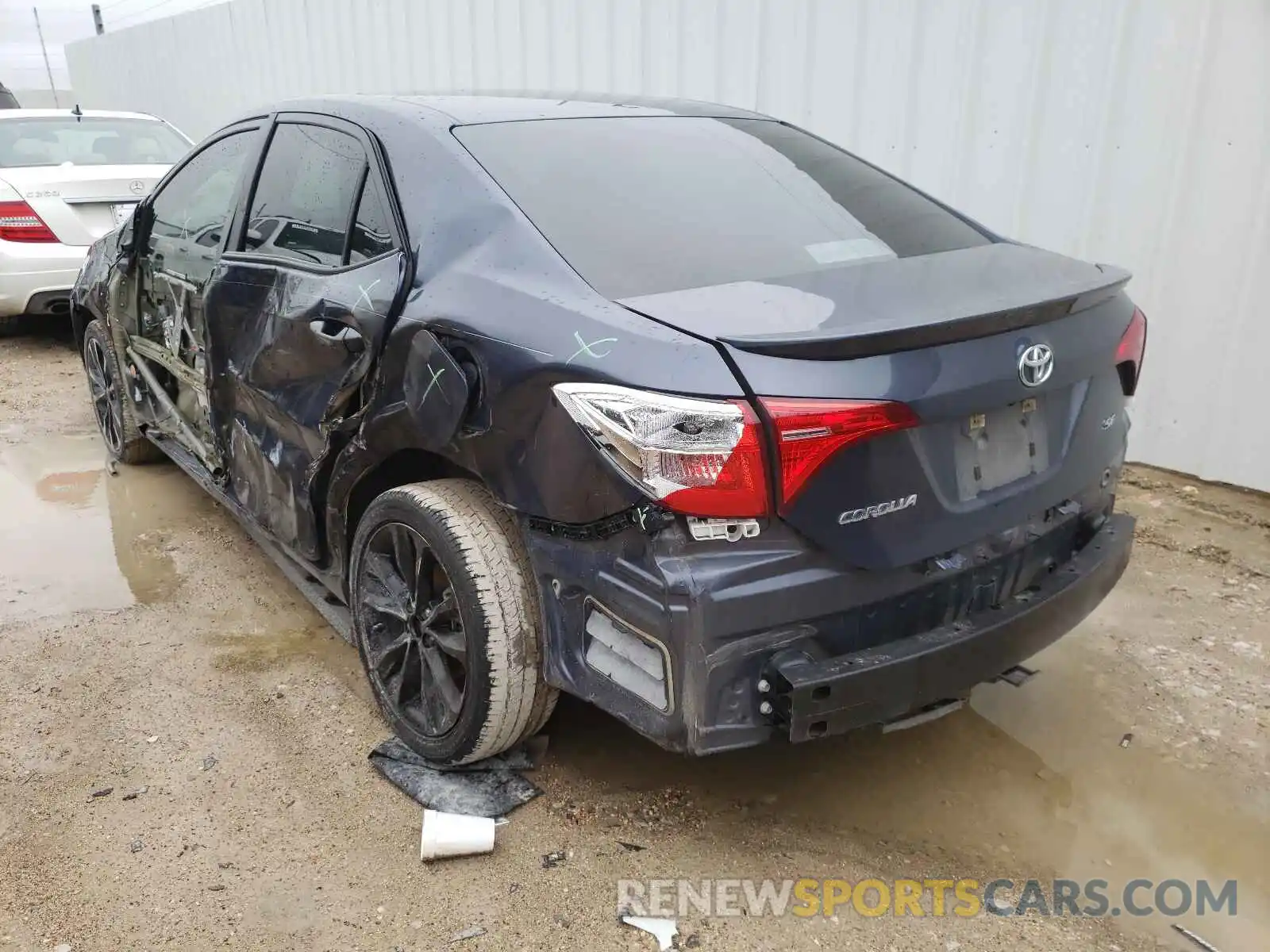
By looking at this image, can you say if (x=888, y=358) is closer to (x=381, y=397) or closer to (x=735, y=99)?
(x=381, y=397)

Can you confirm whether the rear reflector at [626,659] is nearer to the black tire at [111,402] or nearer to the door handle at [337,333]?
the door handle at [337,333]

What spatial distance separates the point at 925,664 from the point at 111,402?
14.4ft

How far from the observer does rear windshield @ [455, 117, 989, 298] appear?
93.3 inches

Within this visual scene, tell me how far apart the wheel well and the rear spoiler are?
0.88m

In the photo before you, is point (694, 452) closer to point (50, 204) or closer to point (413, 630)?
point (413, 630)

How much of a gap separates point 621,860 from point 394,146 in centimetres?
192

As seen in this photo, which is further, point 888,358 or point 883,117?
point 883,117

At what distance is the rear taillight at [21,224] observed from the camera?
6.82 meters

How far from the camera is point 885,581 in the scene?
2.10 m

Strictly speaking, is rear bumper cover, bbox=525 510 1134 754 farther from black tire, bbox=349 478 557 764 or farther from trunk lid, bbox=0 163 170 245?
trunk lid, bbox=0 163 170 245

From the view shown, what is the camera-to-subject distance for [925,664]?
6.88 ft

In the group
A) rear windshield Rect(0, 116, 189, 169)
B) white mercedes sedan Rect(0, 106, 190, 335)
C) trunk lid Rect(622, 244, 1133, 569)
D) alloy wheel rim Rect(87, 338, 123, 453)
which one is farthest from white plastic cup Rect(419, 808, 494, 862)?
rear windshield Rect(0, 116, 189, 169)

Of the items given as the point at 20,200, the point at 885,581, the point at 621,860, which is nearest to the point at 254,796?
the point at 621,860

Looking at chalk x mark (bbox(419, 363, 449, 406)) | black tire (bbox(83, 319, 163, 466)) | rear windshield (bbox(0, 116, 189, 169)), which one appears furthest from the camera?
rear windshield (bbox(0, 116, 189, 169))
